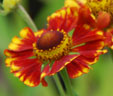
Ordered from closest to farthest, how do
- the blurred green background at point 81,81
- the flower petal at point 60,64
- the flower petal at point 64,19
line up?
the flower petal at point 60,64 → the flower petal at point 64,19 → the blurred green background at point 81,81

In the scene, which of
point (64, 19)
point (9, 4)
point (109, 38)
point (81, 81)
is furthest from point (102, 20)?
point (81, 81)

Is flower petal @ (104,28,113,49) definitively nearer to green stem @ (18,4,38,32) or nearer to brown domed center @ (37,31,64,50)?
brown domed center @ (37,31,64,50)

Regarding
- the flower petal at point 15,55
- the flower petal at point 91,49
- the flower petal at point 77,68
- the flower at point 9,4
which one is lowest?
the flower petal at point 77,68

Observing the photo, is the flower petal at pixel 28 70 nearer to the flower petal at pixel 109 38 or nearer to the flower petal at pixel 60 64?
the flower petal at pixel 60 64

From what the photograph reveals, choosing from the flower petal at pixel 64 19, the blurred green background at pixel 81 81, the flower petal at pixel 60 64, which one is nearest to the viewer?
the flower petal at pixel 60 64

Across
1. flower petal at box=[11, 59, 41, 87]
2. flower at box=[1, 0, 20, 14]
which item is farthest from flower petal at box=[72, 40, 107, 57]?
flower at box=[1, 0, 20, 14]

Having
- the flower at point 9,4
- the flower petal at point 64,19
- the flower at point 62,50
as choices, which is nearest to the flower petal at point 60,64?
the flower at point 62,50

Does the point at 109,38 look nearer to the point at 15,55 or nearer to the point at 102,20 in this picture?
the point at 102,20

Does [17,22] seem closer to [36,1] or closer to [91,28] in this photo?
[36,1]
